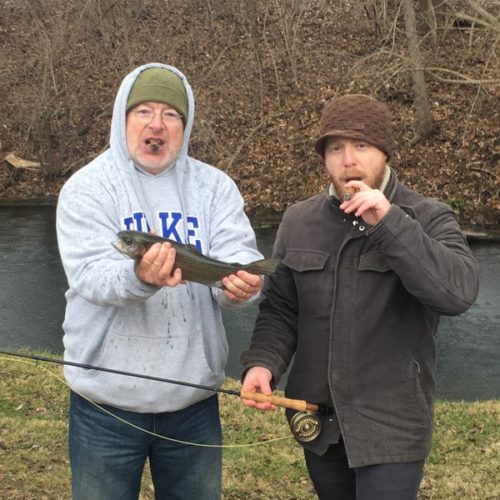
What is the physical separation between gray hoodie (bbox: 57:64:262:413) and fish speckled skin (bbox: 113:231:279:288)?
131 mm

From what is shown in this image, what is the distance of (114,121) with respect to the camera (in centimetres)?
279

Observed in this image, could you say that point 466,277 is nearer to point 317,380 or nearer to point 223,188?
point 317,380

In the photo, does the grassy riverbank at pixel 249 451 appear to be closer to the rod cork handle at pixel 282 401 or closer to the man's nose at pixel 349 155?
the rod cork handle at pixel 282 401

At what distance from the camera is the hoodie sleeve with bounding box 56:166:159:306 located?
2.46m

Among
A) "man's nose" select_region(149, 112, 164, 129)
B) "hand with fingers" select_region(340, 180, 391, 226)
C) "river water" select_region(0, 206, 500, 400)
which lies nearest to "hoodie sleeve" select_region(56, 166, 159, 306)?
"man's nose" select_region(149, 112, 164, 129)

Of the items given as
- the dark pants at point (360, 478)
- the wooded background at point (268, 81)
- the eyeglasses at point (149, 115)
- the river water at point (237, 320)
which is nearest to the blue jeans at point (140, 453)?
the dark pants at point (360, 478)

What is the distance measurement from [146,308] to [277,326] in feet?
1.80

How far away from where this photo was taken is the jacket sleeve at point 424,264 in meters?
2.41

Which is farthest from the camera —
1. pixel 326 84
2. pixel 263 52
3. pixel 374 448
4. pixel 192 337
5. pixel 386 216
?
pixel 263 52

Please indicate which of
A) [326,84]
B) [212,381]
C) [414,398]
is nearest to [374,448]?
[414,398]

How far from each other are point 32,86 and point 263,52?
7542 millimetres

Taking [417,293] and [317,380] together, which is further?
[317,380]

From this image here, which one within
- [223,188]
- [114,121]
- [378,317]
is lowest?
[378,317]

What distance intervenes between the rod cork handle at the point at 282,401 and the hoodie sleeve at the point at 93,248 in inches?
24.8
